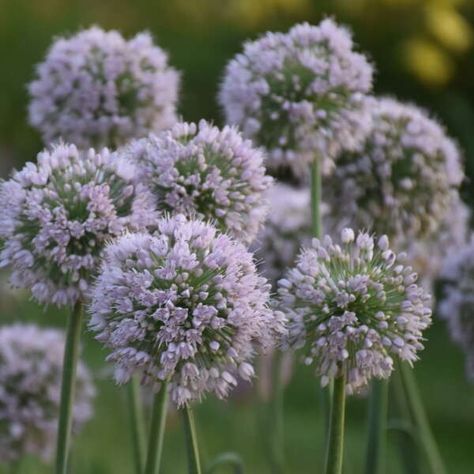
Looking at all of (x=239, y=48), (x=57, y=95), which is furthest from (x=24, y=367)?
(x=239, y=48)

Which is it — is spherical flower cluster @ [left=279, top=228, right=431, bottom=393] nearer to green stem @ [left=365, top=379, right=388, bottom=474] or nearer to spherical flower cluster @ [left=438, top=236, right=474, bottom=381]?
green stem @ [left=365, top=379, right=388, bottom=474]

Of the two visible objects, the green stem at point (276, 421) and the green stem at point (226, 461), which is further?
the green stem at point (276, 421)

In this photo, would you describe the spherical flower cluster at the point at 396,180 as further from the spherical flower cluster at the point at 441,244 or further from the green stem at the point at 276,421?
the green stem at the point at 276,421

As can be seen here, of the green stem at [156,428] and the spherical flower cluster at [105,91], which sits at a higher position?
the spherical flower cluster at [105,91]

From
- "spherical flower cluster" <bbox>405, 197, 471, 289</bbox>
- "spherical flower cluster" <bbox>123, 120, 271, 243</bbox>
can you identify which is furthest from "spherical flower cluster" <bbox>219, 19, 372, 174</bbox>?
"spherical flower cluster" <bbox>405, 197, 471, 289</bbox>

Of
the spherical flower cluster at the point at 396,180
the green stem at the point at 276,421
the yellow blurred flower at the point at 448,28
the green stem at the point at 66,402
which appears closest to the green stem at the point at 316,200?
the spherical flower cluster at the point at 396,180

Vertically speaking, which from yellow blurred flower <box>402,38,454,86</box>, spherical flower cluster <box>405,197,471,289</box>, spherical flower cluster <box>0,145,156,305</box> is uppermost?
yellow blurred flower <box>402,38,454,86</box>
